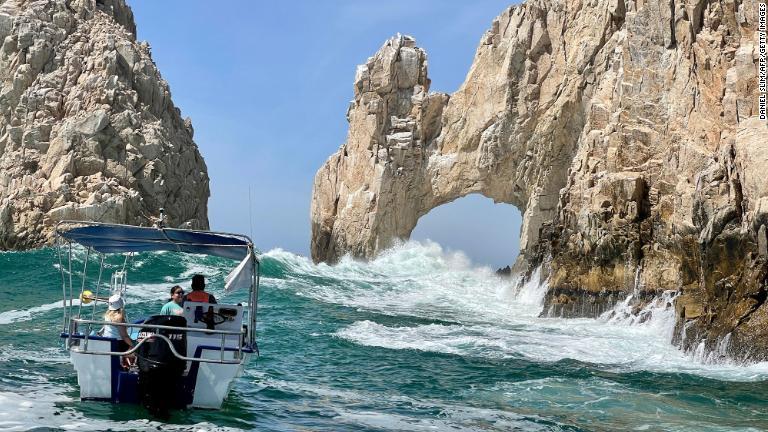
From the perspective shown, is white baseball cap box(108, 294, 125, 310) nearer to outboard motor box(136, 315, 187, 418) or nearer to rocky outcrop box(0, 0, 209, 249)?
outboard motor box(136, 315, 187, 418)

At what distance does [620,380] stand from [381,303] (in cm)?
1708

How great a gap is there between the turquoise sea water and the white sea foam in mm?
87

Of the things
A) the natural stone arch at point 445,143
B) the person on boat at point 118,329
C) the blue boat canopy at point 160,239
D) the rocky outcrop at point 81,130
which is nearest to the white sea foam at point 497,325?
the natural stone arch at point 445,143

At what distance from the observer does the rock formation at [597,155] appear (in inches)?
746

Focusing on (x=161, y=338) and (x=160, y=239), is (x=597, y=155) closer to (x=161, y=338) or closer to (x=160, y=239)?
(x=160, y=239)

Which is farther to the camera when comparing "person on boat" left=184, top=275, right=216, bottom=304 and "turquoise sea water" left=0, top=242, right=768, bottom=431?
"person on boat" left=184, top=275, right=216, bottom=304

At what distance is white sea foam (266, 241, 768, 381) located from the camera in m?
19.0

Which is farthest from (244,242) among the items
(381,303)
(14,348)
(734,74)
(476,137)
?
(476,137)

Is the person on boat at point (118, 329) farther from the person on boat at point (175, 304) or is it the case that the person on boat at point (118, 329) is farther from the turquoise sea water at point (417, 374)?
the turquoise sea water at point (417, 374)

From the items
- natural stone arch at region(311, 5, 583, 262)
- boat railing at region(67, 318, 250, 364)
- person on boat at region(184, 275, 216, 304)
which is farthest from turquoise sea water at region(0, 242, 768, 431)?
natural stone arch at region(311, 5, 583, 262)

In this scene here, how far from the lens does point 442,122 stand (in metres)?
49.5

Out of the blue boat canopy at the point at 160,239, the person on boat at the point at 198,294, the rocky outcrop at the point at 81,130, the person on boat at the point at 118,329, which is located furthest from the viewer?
the rocky outcrop at the point at 81,130

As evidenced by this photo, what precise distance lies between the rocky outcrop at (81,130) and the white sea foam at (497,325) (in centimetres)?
1425

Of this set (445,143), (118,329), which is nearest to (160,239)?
(118,329)
